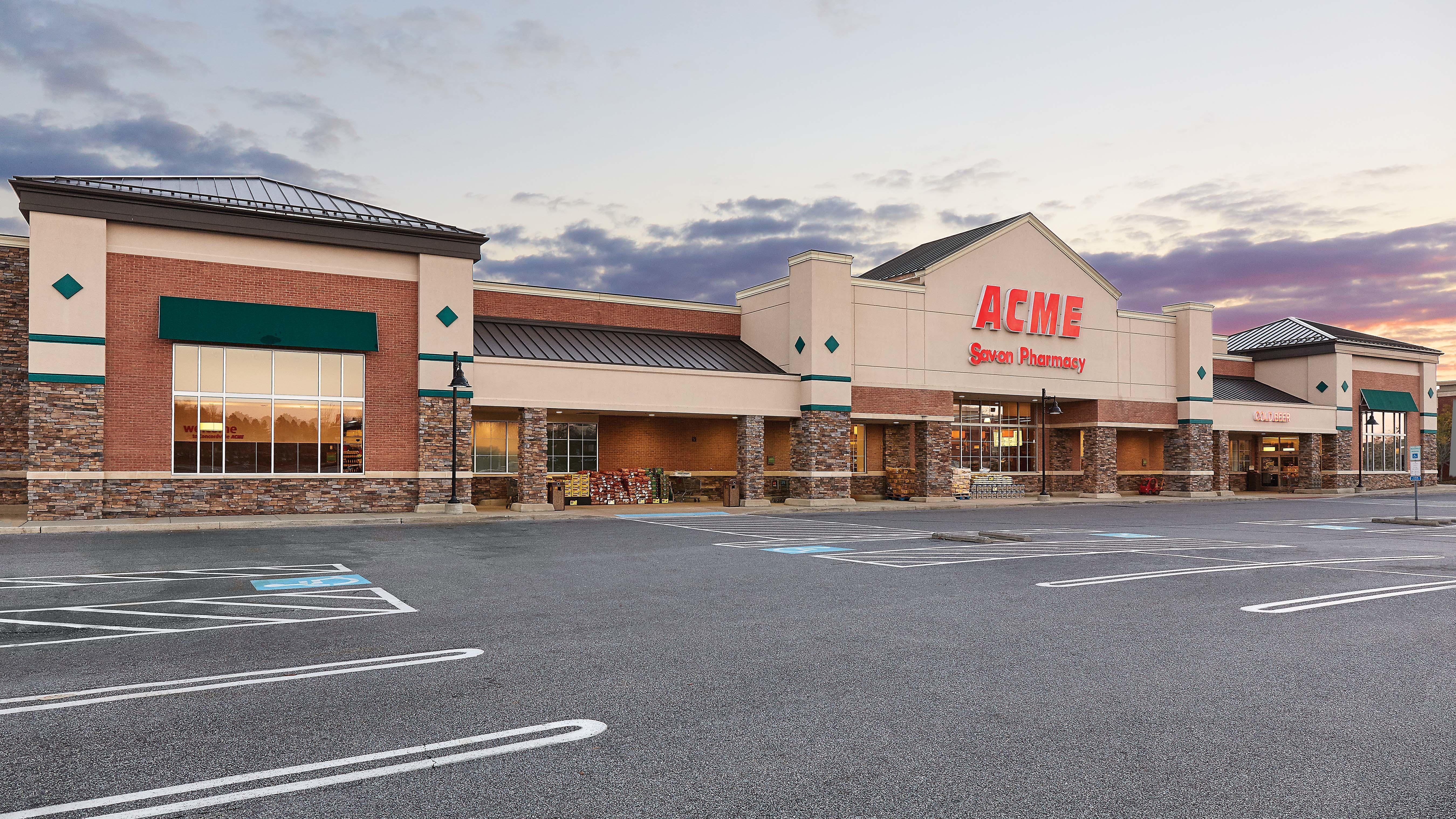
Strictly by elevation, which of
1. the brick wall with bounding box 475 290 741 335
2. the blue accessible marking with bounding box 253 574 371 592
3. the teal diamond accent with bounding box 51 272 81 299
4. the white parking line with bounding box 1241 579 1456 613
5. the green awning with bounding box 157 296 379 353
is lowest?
the white parking line with bounding box 1241 579 1456 613

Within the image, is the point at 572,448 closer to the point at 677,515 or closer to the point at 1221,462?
the point at 677,515

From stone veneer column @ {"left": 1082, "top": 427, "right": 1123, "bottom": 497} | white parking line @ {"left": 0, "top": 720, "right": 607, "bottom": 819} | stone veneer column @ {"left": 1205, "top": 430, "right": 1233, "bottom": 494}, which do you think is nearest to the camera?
white parking line @ {"left": 0, "top": 720, "right": 607, "bottom": 819}

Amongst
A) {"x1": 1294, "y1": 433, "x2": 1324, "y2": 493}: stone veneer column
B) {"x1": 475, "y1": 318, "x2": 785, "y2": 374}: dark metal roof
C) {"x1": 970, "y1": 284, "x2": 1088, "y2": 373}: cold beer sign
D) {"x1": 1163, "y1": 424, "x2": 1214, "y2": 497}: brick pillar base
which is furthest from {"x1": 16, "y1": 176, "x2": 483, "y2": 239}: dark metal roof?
{"x1": 1294, "y1": 433, "x2": 1324, "y2": 493}: stone veneer column

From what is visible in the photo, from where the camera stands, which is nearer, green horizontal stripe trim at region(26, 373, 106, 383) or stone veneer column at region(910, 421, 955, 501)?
green horizontal stripe trim at region(26, 373, 106, 383)

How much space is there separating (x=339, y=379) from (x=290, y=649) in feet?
61.3

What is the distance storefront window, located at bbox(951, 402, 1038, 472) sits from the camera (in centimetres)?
3828

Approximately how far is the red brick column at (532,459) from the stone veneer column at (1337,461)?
39064mm

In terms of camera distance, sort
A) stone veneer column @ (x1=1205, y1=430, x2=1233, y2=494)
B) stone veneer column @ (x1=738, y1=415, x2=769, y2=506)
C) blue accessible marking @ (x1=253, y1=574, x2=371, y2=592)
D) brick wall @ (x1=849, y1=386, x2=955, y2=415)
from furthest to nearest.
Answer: stone veneer column @ (x1=1205, y1=430, x2=1233, y2=494)
brick wall @ (x1=849, y1=386, x2=955, y2=415)
stone veneer column @ (x1=738, y1=415, x2=769, y2=506)
blue accessible marking @ (x1=253, y1=574, x2=371, y2=592)

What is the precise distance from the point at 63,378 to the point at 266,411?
175 inches

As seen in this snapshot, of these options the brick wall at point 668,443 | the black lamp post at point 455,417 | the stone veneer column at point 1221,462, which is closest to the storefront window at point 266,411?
the black lamp post at point 455,417

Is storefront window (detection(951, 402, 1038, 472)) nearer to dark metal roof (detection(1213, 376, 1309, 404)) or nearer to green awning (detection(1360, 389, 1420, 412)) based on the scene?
dark metal roof (detection(1213, 376, 1309, 404))

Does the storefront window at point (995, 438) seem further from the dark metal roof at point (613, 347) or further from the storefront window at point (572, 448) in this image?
the storefront window at point (572, 448)

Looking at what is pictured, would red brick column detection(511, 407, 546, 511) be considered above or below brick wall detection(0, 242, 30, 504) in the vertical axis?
below

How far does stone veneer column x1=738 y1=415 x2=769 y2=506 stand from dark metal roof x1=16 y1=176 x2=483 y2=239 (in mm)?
10983
